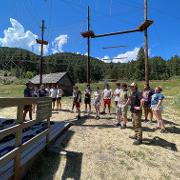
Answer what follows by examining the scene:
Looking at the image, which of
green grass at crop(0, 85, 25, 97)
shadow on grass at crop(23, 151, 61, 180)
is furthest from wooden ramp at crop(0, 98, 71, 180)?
green grass at crop(0, 85, 25, 97)

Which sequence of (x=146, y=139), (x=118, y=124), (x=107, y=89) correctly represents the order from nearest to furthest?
(x=146, y=139), (x=118, y=124), (x=107, y=89)

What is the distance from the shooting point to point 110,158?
6992 mm

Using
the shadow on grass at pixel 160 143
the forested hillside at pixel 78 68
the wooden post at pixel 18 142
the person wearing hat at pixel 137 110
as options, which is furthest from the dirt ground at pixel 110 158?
the forested hillside at pixel 78 68

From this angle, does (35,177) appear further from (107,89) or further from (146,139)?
(107,89)

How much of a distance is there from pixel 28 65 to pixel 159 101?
119424 millimetres

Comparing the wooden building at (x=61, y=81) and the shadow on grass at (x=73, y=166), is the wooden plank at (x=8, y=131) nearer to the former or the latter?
the shadow on grass at (x=73, y=166)

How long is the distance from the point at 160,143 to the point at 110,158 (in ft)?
8.25

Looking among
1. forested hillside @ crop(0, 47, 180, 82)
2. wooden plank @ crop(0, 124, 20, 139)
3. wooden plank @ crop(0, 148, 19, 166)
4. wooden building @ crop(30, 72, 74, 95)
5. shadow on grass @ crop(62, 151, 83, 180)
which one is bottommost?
shadow on grass @ crop(62, 151, 83, 180)

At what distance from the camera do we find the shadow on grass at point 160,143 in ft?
27.6

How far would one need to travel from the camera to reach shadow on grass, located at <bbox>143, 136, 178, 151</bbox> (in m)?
8.41

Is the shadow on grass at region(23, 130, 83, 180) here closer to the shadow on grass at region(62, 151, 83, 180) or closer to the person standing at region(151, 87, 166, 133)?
the shadow on grass at region(62, 151, 83, 180)

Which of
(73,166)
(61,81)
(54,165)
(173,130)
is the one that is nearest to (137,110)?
(73,166)

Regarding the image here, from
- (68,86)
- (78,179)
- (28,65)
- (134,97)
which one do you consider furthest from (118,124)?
(28,65)

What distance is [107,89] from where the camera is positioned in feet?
43.3
